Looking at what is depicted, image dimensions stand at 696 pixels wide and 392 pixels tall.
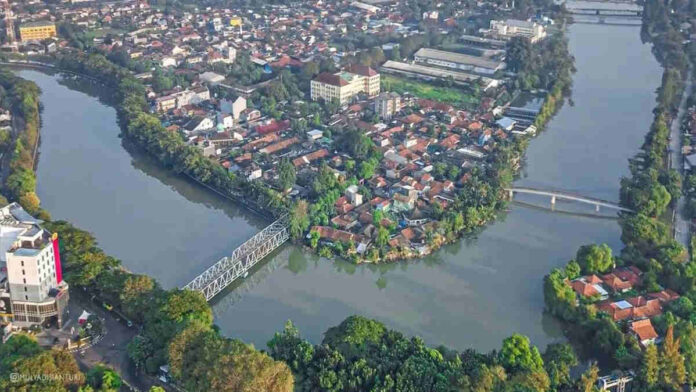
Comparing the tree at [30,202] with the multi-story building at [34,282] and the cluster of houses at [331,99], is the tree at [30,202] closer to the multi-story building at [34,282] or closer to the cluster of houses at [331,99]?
the multi-story building at [34,282]

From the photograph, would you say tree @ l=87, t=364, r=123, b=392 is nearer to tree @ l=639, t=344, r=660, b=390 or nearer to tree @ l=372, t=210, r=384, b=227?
tree @ l=372, t=210, r=384, b=227

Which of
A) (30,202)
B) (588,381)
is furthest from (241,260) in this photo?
(588,381)

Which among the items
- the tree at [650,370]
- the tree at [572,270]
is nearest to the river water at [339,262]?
the tree at [572,270]

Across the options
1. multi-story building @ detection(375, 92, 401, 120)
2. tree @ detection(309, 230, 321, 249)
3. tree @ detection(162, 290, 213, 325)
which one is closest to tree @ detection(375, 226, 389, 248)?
tree @ detection(309, 230, 321, 249)

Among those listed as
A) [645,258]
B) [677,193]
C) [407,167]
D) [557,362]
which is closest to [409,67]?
[407,167]

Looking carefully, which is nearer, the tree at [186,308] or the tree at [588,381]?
the tree at [588,381]

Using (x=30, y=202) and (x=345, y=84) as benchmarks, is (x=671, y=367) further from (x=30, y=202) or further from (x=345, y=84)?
(x=345, y=84)
